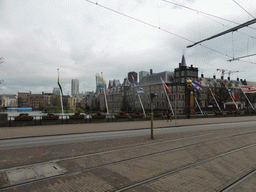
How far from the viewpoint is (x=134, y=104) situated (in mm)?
89562

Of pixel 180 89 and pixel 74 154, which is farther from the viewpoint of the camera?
pixel 180 89

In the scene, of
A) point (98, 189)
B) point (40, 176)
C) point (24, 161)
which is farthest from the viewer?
point (24, 161)

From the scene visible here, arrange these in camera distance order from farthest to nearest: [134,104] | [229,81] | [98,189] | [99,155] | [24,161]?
[229,81]
[134,104]
[99,155]
[24,161]
[98,189]

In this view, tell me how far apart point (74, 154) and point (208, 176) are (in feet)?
19.7

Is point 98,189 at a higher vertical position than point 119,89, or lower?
lower

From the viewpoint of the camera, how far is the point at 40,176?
5996mm

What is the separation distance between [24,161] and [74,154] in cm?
214

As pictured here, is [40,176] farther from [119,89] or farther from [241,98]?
[241,98]

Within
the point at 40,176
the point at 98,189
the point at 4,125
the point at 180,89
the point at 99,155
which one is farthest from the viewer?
the point at 180,89

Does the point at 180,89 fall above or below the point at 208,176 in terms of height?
above

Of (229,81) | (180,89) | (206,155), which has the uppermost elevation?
(229,81)

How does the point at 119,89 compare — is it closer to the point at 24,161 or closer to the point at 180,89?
the point at 180,89

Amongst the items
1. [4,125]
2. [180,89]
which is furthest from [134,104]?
[4,125]

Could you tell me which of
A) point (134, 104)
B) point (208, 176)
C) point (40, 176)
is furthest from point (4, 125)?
point (134, 104)
